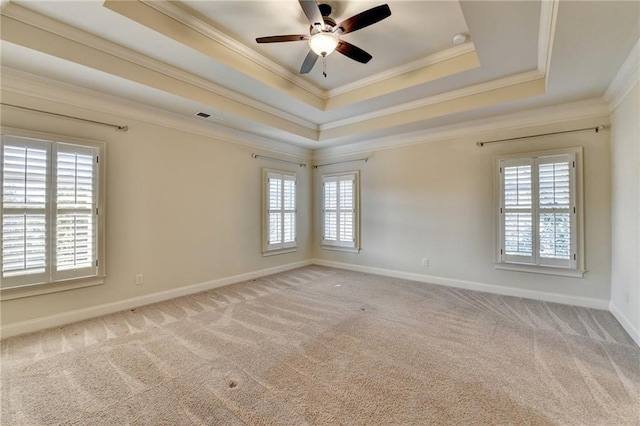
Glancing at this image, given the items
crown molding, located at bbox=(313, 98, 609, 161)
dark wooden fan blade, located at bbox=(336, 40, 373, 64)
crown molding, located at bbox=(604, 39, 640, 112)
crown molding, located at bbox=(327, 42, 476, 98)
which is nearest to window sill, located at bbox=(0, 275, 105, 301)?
dark wooden fan blade, located at bbox=(336, 40, 373, 64)

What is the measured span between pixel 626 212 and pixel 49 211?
20.4 ft

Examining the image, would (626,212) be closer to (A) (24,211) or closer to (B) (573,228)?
(B) (573,228)

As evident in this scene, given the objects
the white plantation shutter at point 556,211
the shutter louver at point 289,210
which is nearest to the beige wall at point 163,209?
the shutter louver at point 289,210

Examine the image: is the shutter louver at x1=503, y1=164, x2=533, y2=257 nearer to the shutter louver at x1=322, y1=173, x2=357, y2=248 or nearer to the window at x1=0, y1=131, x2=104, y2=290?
the shutter louver at x1=322, y1=173, x2=357, y2=248

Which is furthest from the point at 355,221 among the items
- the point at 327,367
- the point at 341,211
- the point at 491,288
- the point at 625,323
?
the point at 625,323

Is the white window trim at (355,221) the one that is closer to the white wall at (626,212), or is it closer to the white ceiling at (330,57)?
the white ceiling at (330,57)

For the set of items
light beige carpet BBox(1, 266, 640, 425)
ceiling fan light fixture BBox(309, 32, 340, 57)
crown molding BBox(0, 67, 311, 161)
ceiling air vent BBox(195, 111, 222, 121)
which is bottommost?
light beige carpet BBox(1, 266, 640, 425)

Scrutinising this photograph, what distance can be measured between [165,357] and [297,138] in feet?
13.1

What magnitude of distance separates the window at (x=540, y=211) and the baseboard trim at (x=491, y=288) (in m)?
0.35

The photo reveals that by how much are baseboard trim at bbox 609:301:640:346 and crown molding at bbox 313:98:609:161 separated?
231 cm

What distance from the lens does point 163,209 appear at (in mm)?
3893

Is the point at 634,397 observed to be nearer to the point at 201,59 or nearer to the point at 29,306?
the point at 201,59

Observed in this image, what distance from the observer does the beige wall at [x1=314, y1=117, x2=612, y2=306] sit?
3.52 metres

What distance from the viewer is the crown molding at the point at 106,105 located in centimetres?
279
